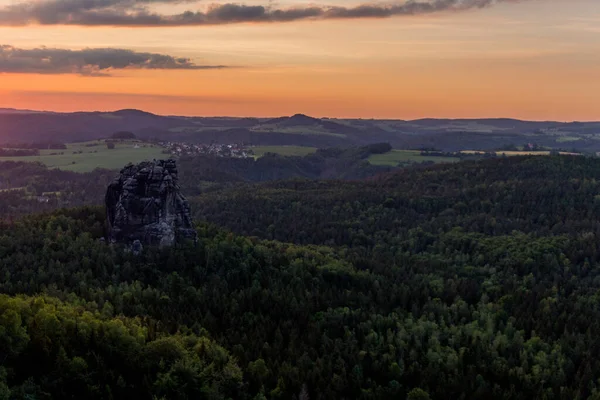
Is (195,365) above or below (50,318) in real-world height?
below

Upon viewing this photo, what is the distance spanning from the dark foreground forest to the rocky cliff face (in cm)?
557

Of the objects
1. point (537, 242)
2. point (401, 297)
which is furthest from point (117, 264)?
point (537, 242)

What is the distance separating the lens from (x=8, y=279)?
380ft

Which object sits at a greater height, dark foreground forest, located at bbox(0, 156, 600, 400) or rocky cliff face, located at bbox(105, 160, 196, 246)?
rocky cliff face, located at bbox(105, 160, 196, 246)

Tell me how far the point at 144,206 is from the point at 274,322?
155 feet

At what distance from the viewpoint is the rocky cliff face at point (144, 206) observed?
142 m

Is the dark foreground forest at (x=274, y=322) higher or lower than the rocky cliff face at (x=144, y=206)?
lower

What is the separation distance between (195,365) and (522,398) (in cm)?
5450

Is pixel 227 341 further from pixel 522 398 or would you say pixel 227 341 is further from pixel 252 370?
pixel 522 398

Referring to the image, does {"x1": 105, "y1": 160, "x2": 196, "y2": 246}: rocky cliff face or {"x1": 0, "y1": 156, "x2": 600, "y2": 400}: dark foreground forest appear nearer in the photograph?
{"x1": 0, "y1": 156, "x2": 600, "y2": 400}: dark foreground forest

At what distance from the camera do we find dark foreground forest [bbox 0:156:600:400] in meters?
83.5

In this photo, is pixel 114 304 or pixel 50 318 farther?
pixel 114 304

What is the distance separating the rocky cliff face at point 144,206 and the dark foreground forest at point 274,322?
557 centimetres

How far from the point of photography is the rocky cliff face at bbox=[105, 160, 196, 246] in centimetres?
14238
